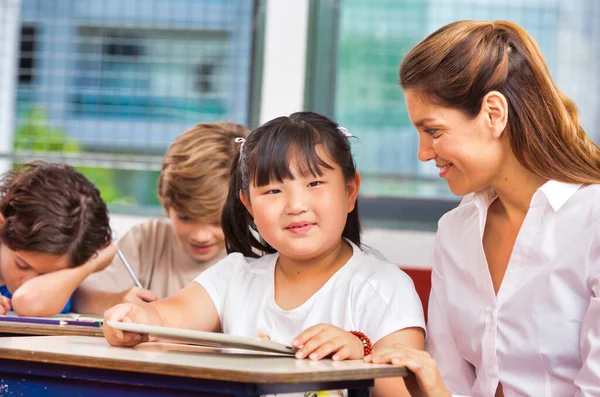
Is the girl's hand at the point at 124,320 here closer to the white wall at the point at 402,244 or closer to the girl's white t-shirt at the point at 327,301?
the girl's white t-shirt at the point at 327,301

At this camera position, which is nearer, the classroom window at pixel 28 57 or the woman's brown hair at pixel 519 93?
the woman's brown hair at pixel 519 93

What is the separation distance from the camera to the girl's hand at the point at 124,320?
1238 millimetres

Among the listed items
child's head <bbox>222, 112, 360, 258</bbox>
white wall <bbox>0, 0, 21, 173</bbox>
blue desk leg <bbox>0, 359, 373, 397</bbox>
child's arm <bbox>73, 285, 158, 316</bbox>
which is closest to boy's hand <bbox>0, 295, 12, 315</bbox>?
child's arm <bbox>73, 285, 158, 316</bbox>

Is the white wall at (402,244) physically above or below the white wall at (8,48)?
below

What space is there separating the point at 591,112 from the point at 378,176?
2.58 feet

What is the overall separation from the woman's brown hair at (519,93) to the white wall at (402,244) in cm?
140

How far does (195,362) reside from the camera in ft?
3.28

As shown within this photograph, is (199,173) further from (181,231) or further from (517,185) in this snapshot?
(517,185)

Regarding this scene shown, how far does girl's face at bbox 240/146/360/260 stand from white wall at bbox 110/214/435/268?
52.8 inches

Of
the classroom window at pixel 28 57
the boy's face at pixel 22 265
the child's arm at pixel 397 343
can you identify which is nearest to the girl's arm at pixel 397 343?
the child's arm at pixel 397 343

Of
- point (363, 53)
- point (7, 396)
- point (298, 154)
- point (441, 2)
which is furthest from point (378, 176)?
point (7, 396)

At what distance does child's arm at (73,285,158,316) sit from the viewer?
78.7 inches

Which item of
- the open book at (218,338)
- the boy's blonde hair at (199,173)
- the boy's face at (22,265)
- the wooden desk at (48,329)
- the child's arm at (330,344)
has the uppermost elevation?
the boy's blonde hair at (199,173)

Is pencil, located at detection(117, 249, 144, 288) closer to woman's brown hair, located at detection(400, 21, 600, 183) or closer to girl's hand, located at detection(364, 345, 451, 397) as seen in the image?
woman's brown hair, located at detection(400, 21, 600, 183)
